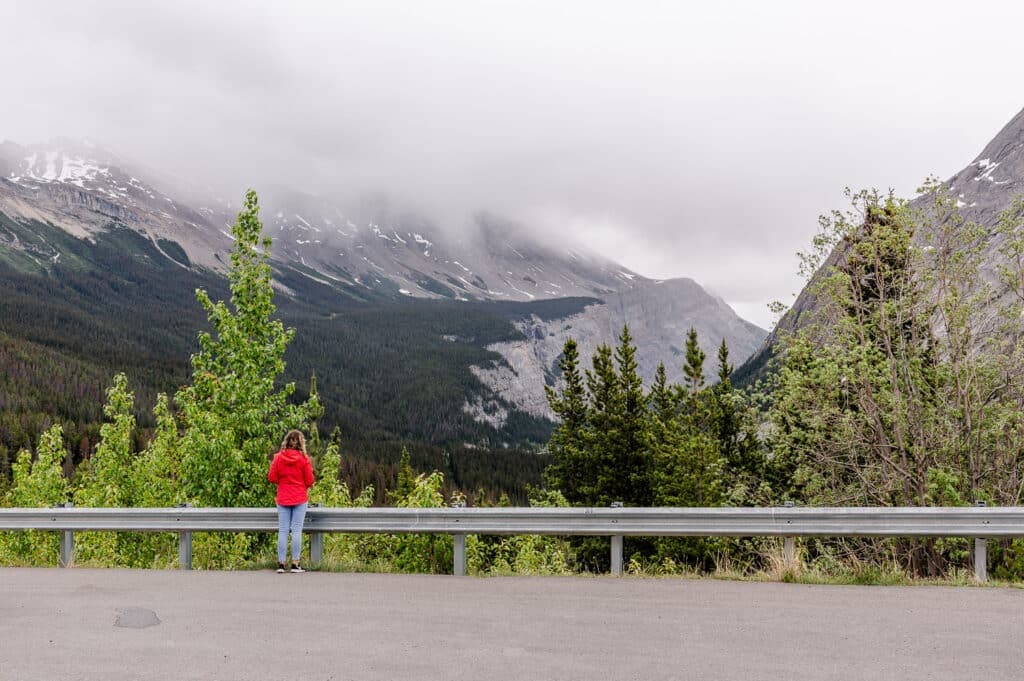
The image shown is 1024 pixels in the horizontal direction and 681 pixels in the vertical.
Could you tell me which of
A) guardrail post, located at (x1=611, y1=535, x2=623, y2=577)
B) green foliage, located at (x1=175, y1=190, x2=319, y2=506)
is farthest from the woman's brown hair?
guardrail post, located at (x1=611, y1=535, x2=623, y2=577)

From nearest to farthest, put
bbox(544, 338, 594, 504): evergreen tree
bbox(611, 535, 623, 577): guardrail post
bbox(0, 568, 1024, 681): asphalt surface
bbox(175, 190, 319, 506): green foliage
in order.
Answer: bbox(0, 568, 1024, 681): asphalt surface
bbox(611, 535, 623, 577): guardrail post
bbox(175, 190, 319, 506): green foliage
bbox(544, 338, 594, 504): evergreen tree

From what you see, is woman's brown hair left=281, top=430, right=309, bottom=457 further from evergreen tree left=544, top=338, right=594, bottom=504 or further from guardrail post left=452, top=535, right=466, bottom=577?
evergreen tree left=544, top=338, right=594, bottom=504

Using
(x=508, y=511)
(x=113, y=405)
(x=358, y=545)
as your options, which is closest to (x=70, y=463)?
(x=113, y=405)

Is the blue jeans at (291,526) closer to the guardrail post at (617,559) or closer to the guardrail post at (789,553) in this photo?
the guardrail post at (617,559)

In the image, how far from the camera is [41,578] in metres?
8.84

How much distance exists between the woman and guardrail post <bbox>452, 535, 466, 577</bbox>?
1910mm

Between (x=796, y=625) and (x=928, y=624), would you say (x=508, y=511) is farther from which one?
(x=928, y=624)

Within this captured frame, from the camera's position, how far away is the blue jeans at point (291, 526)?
910 cm

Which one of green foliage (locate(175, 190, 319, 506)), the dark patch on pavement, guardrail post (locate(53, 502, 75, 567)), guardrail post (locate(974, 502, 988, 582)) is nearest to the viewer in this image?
the dark patch on pavement

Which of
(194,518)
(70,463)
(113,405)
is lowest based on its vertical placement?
(70,463)

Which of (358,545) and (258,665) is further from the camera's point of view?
(358,545)

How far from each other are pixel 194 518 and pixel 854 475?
1405 centimetres

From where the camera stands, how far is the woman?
910 cm

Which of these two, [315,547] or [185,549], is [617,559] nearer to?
[315,547]
